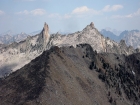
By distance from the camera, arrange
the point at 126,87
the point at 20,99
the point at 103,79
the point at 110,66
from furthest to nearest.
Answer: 1. the point at 110,66
2. the point at 126,87
3. the point at 103,79
4. the point at 20,99

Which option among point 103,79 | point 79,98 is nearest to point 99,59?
point 103,79

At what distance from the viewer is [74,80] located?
85.5m

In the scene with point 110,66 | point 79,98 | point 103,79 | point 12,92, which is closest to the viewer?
point 12,92

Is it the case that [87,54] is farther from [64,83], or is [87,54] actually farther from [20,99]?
[20,99]

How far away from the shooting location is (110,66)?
118 m

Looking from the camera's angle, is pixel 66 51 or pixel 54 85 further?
pixel 66 51

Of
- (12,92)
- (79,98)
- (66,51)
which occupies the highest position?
(66,51)

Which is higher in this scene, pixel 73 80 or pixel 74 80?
pixel 73 80

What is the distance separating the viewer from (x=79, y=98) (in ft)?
255

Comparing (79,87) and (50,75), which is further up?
(50,75)

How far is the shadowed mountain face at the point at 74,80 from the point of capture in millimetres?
68688

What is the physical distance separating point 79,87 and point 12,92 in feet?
80.4

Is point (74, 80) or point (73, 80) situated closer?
point (73, 80)

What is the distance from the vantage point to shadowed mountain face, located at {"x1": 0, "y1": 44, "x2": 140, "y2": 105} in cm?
6869
